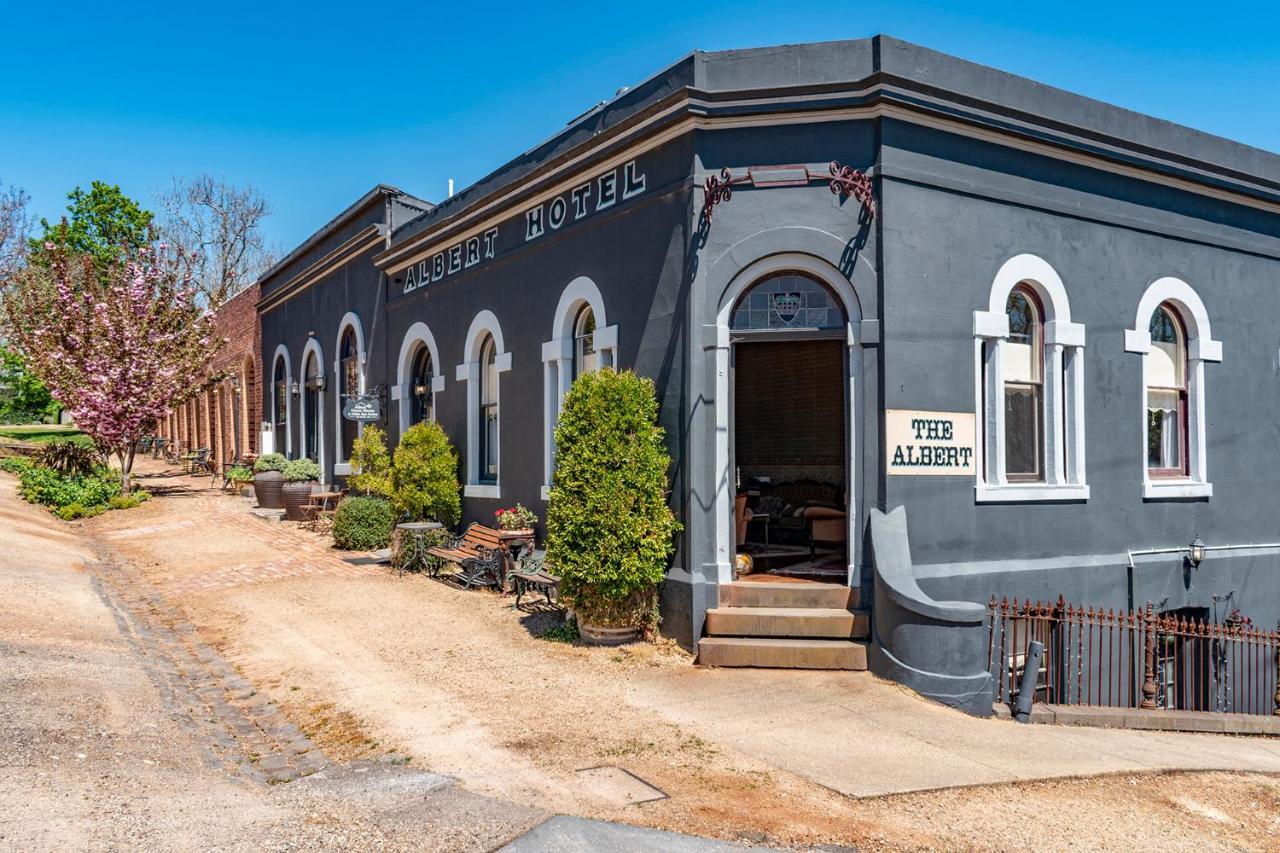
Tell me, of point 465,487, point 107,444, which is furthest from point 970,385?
point 107,444

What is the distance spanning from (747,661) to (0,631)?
6969mm

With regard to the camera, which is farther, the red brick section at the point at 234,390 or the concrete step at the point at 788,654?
the red brick section at the point at 234,390

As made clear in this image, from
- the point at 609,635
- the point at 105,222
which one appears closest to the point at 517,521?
the point at 609,635

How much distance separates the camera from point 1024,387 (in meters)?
9.84

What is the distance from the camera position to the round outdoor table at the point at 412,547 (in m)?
13.1

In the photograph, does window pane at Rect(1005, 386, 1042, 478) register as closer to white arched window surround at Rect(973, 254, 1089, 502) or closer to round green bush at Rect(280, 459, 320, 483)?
white arched window surround at Rect(973, 254, 1089, 502)

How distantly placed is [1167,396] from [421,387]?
11.4 m

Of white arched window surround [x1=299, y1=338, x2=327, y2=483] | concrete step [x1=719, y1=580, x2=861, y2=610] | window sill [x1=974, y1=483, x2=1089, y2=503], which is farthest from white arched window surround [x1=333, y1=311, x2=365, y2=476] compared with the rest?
window sill [x1=974, y1=483, x2=1089, y2=503]

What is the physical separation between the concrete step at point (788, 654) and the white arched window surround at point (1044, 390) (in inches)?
86.3

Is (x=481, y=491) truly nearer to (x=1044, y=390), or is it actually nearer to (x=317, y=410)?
(x=1044, y=390)

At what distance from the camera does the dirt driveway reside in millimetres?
5164

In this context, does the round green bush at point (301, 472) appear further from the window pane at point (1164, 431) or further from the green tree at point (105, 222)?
the green tree at point (105, 222)

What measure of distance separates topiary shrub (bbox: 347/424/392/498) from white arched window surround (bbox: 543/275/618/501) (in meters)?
4.26

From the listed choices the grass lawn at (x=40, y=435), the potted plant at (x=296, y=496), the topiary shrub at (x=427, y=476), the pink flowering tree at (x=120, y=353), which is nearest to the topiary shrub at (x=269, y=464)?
the potted plant at (x=296, y=496)
